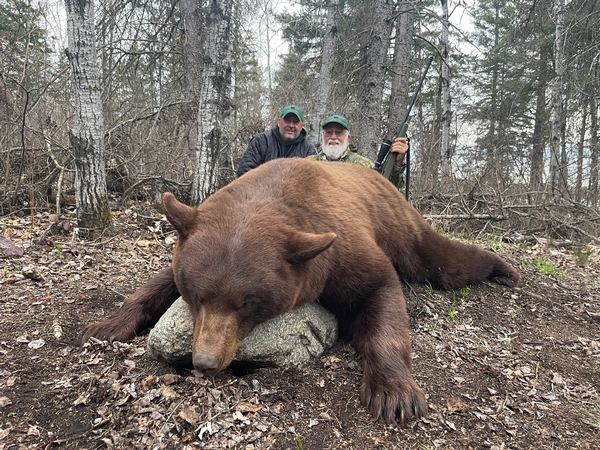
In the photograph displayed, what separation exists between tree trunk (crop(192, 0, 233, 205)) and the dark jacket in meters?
0.44

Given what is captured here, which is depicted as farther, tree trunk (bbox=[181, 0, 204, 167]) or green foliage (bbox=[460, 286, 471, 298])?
tree trunk (bbox=[181, 0, 204, 167])

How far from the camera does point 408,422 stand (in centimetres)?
235

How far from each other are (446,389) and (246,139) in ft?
25.4

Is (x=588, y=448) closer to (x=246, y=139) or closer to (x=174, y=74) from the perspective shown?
(x=246, y=139)

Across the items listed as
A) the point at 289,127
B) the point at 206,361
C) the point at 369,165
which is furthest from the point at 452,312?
the point at 289,127

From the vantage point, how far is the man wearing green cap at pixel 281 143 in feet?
19.5

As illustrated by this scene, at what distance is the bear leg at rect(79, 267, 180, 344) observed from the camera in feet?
9.82

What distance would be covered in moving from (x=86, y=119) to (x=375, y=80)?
622cm

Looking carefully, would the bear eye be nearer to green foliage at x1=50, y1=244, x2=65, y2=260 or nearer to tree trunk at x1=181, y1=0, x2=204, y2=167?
green foliage at x1=50, y1=244, x2=65, y2=260

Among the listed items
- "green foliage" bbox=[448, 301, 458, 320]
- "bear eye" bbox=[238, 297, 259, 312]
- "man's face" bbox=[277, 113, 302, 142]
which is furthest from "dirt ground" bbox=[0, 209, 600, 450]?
"man's face" bbox=[277, 113, 302, 142]

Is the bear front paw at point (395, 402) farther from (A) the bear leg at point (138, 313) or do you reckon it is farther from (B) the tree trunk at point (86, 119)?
(B) the tree trunk at point (86, 119)

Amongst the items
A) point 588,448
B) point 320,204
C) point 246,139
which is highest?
point 246,139

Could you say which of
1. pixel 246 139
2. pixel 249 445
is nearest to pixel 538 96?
pixel 246 139

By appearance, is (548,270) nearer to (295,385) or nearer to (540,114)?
(295,385)
